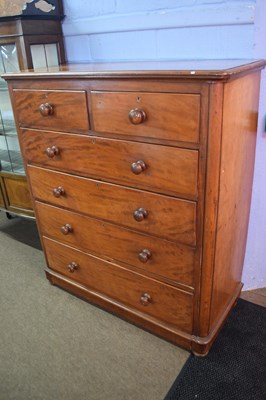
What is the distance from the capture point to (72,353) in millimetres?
1551

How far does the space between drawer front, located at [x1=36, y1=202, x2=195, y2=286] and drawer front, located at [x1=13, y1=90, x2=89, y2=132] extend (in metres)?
0.42

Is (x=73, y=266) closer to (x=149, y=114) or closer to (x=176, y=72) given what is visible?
(x=149, y=114)

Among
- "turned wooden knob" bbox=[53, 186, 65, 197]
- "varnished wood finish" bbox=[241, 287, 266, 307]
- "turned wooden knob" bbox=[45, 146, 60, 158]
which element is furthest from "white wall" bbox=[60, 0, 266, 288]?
"turned wooden knob" bbox=[53, 186, 65, 197]

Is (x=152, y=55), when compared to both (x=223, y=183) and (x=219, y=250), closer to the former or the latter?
(x=223, y=183)

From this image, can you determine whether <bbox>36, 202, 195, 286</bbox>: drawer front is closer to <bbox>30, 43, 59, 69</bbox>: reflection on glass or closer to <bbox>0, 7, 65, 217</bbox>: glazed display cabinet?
<bbox>0, 7, 65, 217</bbox>: glazed display cabinet

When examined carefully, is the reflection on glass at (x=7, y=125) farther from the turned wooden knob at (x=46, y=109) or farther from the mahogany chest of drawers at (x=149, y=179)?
the turned wooden knob at (x=46, y=109)

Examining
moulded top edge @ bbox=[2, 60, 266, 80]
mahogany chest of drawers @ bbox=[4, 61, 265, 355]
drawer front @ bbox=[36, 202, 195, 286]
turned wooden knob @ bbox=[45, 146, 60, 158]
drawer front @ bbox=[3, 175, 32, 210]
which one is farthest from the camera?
drawer front @ bbox=[3, 175, 32, 210]

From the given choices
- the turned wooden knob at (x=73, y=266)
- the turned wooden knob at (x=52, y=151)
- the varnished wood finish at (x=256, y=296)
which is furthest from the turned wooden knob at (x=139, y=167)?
the varnished wood finish at (x=256, y=296)

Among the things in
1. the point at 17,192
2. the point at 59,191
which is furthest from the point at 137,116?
the point at 17,192

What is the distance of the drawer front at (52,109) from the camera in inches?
53.4

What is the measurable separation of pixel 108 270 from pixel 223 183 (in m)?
0.72

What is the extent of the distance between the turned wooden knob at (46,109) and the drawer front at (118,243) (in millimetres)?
474

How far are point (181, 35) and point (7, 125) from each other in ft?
4.33

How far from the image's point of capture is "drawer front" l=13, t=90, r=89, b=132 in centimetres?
136
